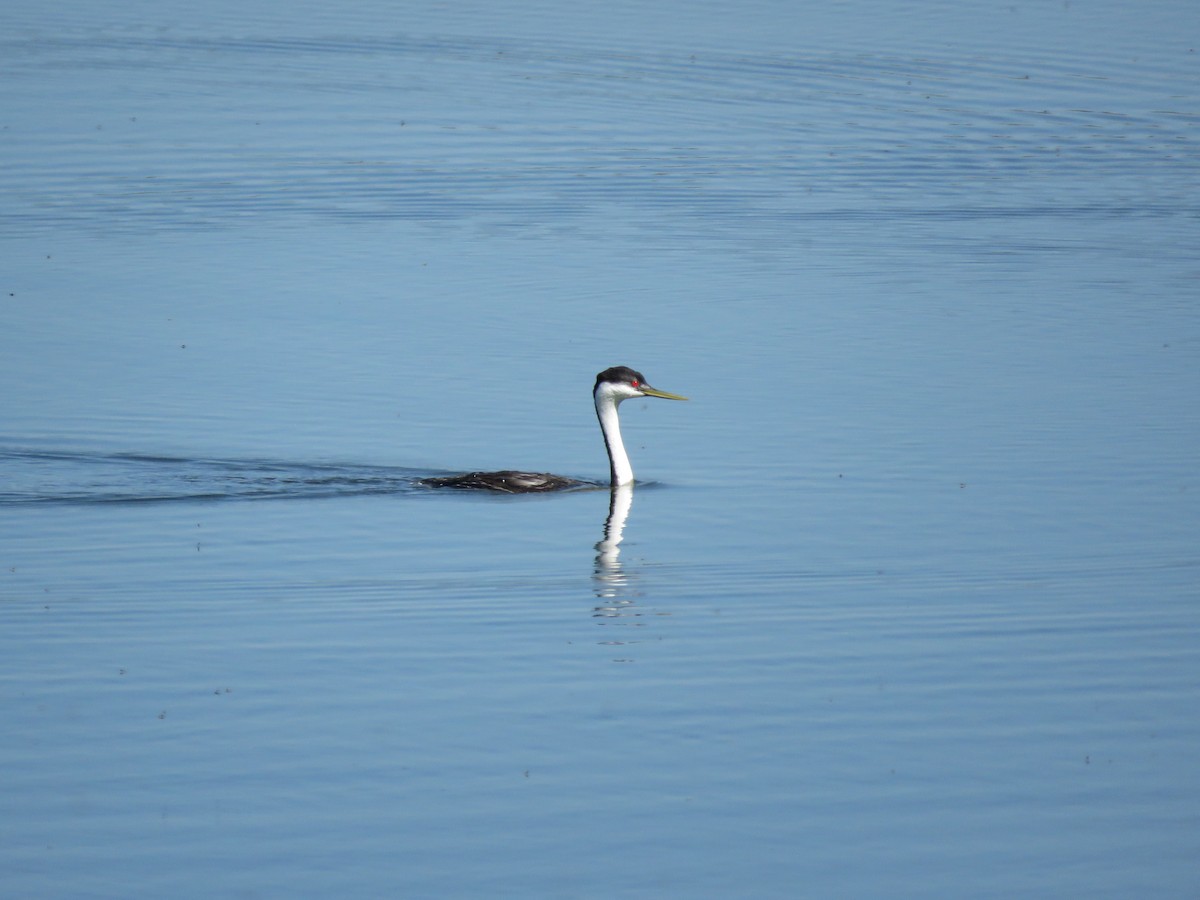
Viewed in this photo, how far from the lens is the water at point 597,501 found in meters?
8.58

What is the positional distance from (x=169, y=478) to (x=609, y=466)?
3507 millimetres

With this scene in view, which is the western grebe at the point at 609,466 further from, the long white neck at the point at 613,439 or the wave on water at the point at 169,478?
the wave on water at the point at 169,478

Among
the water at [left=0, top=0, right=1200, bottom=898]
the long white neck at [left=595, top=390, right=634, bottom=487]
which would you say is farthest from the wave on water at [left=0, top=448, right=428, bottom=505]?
the long white neck at [left=595, top=390, right=634, bottom=487]

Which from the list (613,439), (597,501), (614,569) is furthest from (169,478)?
(614,569)

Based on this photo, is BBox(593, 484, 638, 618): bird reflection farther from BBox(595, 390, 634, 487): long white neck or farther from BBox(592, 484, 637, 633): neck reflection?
BBox(595, 390, 634, 487): long white neck

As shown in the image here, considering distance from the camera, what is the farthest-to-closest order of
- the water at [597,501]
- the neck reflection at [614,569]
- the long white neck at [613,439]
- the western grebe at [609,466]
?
1. the long white neck at [613,439]
2. the western grebe at [609,466]
3. the neck reflection at [614,569]
4. the water at [597,501]

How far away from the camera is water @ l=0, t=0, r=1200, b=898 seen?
8.58 meters

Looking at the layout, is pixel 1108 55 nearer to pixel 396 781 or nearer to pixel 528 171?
pixel 528 171

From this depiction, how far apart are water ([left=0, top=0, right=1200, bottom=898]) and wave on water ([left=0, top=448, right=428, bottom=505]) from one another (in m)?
0.05

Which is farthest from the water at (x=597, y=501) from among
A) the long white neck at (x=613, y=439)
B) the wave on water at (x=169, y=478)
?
the long white neck at (x=613, y=439)

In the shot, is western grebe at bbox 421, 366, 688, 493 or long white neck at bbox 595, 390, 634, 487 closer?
western grebe at bbox 421, 366, 688, 493

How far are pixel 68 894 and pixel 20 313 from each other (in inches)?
559

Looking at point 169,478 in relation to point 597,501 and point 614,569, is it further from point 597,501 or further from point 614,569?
point 614,569

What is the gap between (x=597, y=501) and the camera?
15.3 meters
